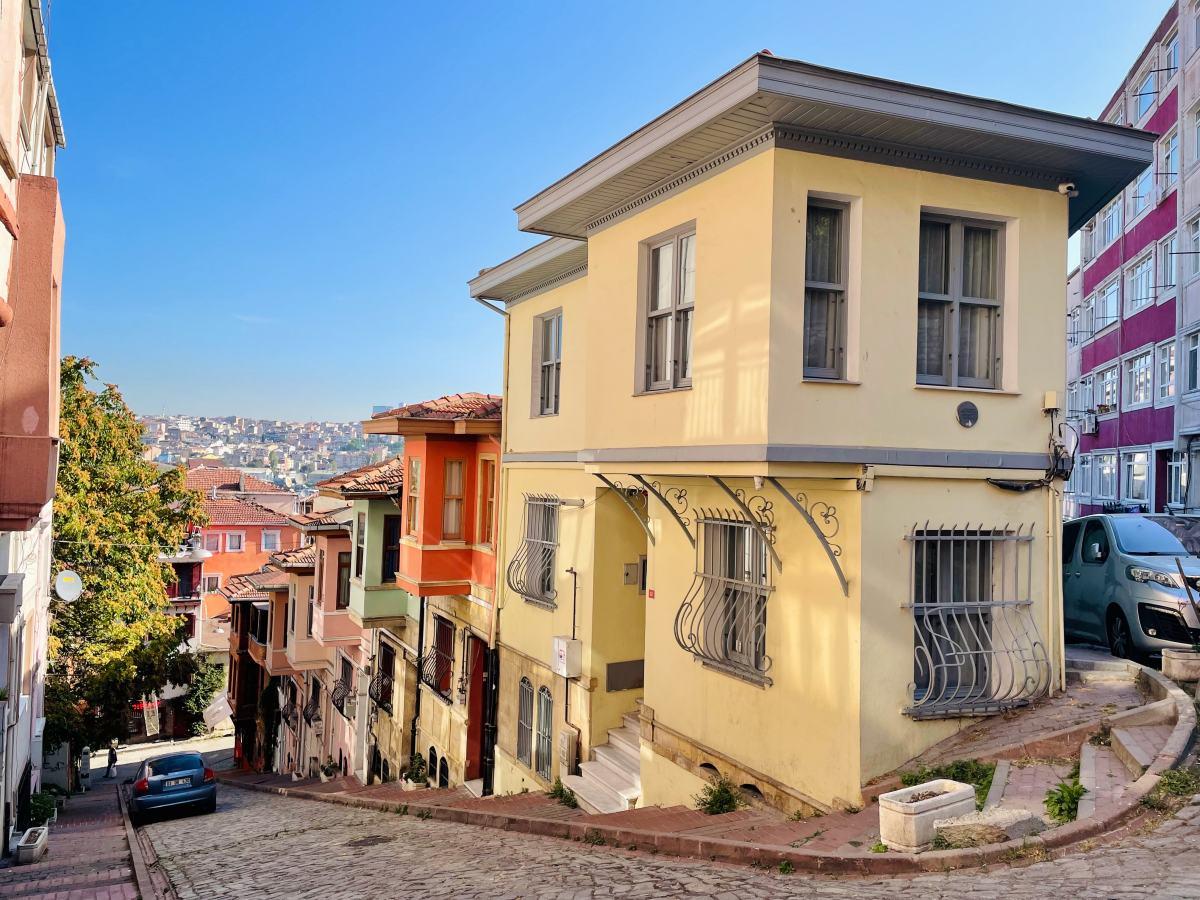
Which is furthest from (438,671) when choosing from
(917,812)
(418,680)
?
(917,812)

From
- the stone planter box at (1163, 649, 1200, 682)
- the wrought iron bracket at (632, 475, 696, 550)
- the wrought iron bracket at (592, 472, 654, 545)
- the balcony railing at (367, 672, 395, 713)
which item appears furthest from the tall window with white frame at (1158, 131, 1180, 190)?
the balcony railing at (367, 672, 395, 713)

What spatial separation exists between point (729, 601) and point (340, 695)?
18.2 metres

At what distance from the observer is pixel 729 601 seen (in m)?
9.06

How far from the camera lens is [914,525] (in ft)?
25.1

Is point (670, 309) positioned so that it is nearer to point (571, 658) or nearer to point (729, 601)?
→ point (729, 601)

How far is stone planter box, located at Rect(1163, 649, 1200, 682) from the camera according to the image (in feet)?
27.1

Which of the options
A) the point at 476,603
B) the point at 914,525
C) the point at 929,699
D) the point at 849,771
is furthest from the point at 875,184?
→ the point at 476,603

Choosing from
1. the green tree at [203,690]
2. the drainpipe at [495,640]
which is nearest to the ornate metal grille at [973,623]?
the drainpipe at [495,640]

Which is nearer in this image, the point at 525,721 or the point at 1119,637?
the point at 1119,637

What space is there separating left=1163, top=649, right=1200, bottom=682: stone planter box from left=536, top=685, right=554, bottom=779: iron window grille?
26.7 feet

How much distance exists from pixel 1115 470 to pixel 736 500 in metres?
26.1

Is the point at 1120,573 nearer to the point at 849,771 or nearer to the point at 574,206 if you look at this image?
the point at 849,771

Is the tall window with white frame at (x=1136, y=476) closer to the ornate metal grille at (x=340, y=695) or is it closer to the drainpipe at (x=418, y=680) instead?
the drainpipe at (x=418, y=680)

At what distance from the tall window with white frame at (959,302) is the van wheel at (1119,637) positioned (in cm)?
400
